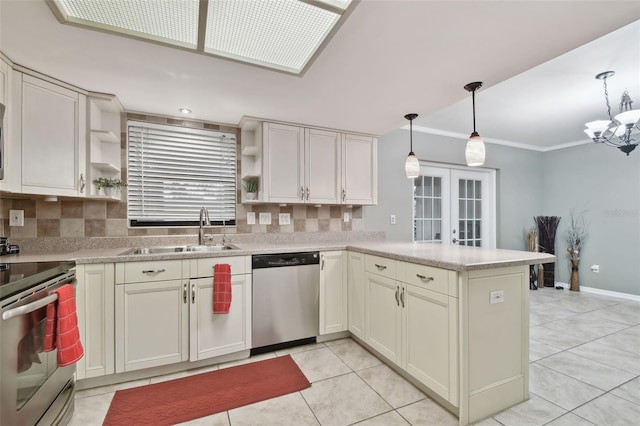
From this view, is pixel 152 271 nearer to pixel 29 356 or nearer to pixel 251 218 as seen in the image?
pixel 29 356

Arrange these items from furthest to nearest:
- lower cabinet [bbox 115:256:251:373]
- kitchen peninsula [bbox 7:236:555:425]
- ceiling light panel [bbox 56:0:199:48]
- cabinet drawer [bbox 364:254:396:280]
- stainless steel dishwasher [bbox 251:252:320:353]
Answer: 1. stainless steel dishwasher [bbox 251:252:320:353]
2. cabinet drawer [bbox 364:254:396:280]
3. lower cabinet [bbox 115:256:251:373]
4. kitchen peninsula [bbox 7:236:555:425]
5. ceiling light panel [bbox 56:0:199:48]

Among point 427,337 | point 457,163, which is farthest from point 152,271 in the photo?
point 457,163

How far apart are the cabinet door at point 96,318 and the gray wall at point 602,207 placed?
6.42 m

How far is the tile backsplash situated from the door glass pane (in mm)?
1774

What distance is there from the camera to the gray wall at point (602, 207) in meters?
4.24

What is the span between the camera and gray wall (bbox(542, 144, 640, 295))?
424 cm

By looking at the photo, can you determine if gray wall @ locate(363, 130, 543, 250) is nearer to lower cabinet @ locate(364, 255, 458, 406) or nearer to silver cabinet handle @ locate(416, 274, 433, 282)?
lower cabinet @ locate(364, 255, 458, 406)

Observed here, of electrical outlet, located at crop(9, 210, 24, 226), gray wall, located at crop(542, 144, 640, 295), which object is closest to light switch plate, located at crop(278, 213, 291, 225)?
electrical outlet, located at crop(9, 210, 24, 226)

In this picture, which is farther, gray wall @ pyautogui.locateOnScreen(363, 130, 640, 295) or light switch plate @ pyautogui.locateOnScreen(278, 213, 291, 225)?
gray wall @ pyautogui.locateOnScreen(363, 130, 640, 295)

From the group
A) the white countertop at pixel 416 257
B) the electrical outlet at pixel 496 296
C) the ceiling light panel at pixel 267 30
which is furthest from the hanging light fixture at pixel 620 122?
the ceiling light panel at pixel 267 30

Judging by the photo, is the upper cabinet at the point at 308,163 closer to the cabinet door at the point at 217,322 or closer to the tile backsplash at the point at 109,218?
the tile backsplash at the point at 109,218

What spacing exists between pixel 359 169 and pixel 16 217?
3093 millimetres

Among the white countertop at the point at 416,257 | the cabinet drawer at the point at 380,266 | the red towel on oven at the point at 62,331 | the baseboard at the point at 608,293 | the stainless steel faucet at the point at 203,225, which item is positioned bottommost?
the baseboard at the point at 608,293

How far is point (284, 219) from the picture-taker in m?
3.22
